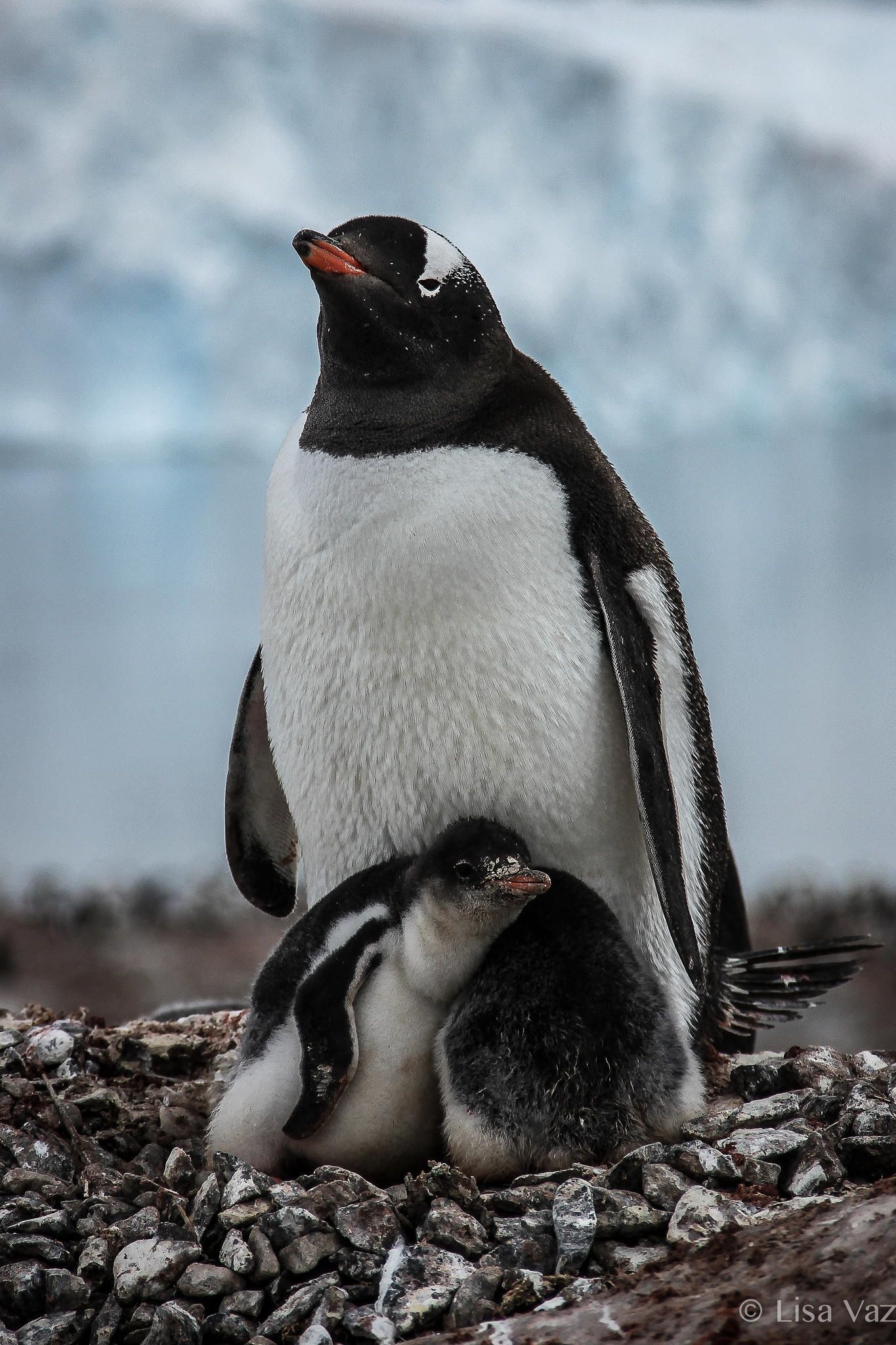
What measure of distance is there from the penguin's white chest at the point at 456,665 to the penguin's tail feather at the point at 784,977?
0.43m

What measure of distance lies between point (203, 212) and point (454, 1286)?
50.3 feet

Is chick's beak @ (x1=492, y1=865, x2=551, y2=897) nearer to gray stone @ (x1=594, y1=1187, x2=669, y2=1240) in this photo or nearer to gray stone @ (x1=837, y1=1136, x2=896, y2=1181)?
gray stone @ (x1=594, y1=1187, x2=669, y2=1240)

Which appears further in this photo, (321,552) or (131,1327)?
(321,552)

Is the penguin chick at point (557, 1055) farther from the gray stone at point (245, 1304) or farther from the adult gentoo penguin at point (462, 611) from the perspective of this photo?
the gray stone at point (245, 1304)

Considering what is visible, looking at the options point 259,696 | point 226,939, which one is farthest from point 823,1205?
point 226,939

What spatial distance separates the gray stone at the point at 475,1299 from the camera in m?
1.26

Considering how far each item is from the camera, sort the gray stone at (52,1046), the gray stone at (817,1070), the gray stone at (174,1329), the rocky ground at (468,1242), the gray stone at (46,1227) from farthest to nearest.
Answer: the gray stone at (52,1046)
the gray stone at (817,1070)
the gray stone at (46,1227)
the gray stone at (174,1329)
the rocky ground at (468,1242)

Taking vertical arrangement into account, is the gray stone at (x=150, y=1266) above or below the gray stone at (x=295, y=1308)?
above

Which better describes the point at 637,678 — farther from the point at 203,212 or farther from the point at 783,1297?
the point at 203,212

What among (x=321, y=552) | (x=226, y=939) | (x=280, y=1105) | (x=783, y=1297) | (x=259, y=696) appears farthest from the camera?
(x=226, y=939)

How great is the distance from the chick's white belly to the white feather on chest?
24cm

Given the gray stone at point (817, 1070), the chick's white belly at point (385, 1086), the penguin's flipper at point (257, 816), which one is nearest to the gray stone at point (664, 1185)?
the chick's white belly at point (385, 1086)

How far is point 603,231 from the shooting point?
15617mm

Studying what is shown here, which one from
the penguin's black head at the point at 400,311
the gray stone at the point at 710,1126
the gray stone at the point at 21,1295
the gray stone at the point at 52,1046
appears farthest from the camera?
the gray stone at the point at 52,1046
